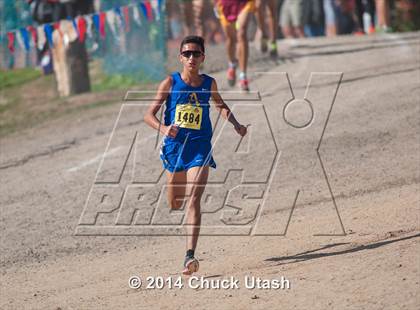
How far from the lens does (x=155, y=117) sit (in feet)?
30.8

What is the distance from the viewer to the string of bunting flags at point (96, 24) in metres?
18.5

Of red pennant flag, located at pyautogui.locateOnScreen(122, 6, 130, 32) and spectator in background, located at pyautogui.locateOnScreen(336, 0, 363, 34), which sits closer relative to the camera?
red pennant flag, located at pyautogui.locateOnScreen(122, 6, 130, 32)

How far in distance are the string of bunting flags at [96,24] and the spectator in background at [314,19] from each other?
4.64 m

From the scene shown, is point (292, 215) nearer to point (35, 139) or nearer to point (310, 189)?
point (310, 189)

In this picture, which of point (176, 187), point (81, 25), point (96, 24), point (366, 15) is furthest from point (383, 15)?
point (176, 187)

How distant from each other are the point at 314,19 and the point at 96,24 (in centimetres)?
671

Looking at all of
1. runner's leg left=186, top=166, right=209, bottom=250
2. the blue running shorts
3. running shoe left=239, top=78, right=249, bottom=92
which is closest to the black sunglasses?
the blue running shorts

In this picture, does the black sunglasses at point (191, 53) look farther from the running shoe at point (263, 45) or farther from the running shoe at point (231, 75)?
the running shoe at point (263, 45)

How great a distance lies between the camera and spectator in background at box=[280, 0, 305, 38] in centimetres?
Result: 2333

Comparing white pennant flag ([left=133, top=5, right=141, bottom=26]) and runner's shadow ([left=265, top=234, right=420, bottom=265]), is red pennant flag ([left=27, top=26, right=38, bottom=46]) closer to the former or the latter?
white pennant flag ([left=133, top=5, right=141, bottom=26])

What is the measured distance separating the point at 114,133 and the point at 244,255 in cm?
675

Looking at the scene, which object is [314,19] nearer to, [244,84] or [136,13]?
[136,13]

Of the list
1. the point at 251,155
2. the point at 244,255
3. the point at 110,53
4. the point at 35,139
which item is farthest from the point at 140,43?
the point at 244,255

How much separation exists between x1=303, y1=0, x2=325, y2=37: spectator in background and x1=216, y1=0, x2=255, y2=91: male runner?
688 centimetres
